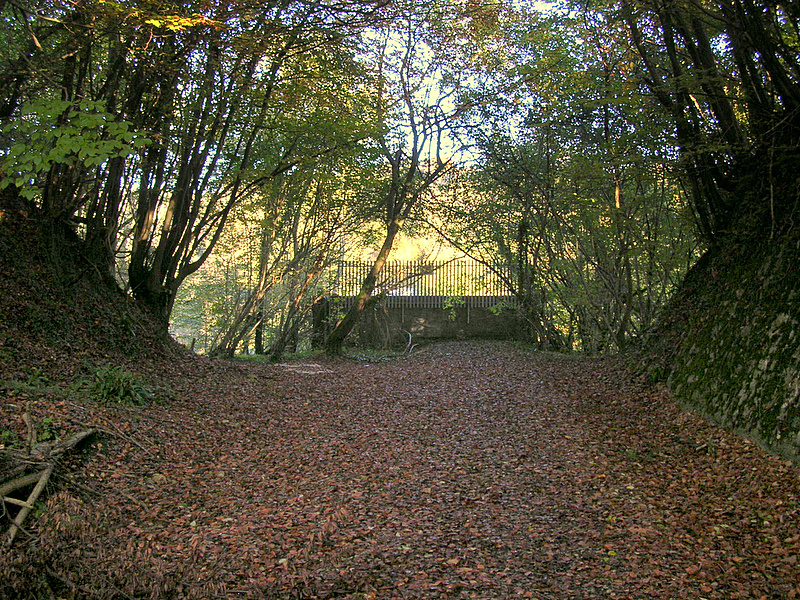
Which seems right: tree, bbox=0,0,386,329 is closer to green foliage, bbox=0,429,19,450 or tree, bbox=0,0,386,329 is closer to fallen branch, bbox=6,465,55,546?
green foliage, bbox=0,429,19,450

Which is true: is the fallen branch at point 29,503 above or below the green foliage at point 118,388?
below

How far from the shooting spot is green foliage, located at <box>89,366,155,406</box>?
5.16 meters

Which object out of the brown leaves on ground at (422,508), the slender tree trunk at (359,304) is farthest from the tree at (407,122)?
the brown leaves on ground at (422,508)

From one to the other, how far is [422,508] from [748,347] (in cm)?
289

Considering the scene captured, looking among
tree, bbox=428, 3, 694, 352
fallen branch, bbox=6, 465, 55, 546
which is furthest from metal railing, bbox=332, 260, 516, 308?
fallen branch, bbox=6, 465, 55, 546

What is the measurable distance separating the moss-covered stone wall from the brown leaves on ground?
0.21m

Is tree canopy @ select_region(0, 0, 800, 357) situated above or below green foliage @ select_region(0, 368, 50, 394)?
above

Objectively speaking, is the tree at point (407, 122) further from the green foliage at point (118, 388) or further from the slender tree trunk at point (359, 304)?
the green foliage at point (118, 388)

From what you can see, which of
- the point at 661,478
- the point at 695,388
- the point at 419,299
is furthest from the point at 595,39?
the point at 419,299

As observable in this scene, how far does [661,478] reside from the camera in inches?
160

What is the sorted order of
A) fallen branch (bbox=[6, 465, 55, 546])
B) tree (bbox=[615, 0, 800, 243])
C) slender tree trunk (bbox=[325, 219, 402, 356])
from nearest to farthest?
fallen branch (bbox=[6, 465, 55, 546])
tree (bbox=[615, 0, 800, 243])
slender tree trunk (bbox=[325, 219, 402, 356])

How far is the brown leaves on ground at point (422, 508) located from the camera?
9.45 ft

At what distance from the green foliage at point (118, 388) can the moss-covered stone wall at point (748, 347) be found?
505 cm

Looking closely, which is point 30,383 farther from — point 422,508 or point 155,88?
point 155,88
